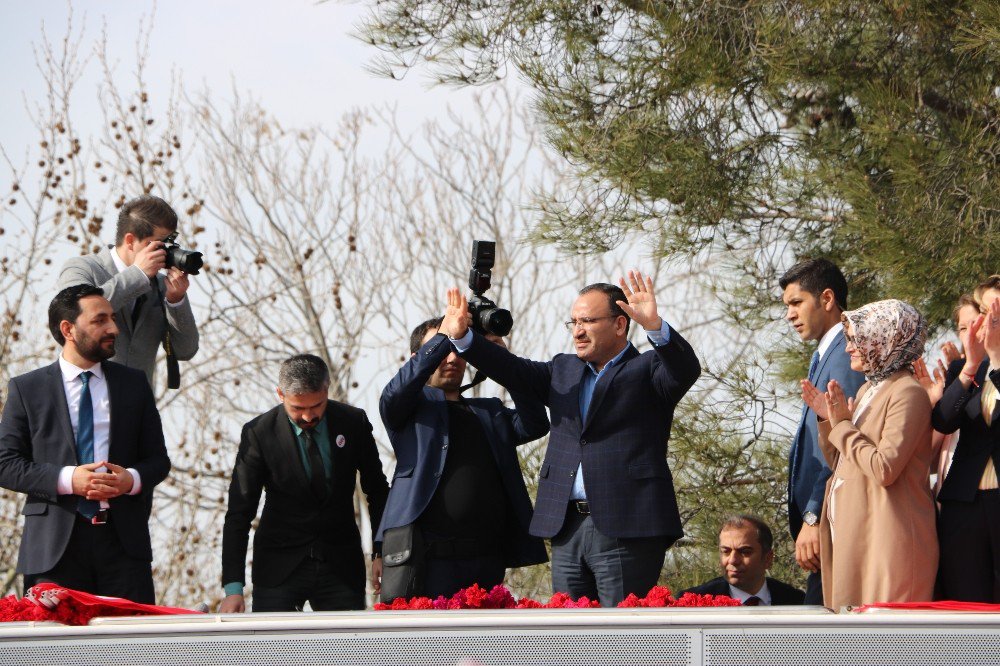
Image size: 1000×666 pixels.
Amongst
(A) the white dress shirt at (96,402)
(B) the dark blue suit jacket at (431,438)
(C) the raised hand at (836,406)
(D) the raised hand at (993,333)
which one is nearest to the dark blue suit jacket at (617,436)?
(B) the dark blue suit jacket at (431,438)

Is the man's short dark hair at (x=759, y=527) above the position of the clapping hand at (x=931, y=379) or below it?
below

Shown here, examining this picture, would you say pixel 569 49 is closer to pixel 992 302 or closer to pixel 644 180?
pixel 644 180

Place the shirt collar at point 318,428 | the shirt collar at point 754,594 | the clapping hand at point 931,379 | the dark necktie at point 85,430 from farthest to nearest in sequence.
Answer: the shirt collar at point 754,594 → the shirt collar at point 318,428 → the dark necktie at point 85,430 → the clapping hand at point 931,379

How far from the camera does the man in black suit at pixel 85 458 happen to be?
14.8ft

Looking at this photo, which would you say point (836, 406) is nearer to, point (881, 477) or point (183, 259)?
point (881, 477)

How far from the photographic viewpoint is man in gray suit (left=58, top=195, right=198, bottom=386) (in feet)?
16.5

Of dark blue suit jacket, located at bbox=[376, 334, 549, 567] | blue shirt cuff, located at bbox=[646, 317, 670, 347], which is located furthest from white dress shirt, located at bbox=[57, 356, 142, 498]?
blue shirt cuff, located at bbox=[646, 317, 670, 347]

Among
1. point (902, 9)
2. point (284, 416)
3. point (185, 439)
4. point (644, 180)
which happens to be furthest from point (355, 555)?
point (185, 439)

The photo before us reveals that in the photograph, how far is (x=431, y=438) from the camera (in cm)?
479


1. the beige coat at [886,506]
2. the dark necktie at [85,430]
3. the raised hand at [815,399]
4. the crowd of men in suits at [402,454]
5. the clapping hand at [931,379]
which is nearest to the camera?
the beige coat at [886,506]

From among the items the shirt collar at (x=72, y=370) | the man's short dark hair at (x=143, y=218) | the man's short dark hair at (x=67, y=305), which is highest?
the man's short dark hair at (x=143, y=218)

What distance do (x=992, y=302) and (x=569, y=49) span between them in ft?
9.74

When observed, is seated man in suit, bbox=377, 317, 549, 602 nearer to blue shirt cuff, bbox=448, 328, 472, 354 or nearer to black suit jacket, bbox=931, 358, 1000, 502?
blue shirt cuff, bbox=448, 328, 472, 354

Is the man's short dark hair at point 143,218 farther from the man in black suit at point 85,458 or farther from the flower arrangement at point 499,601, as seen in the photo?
the flower arrangement at point 499,601
